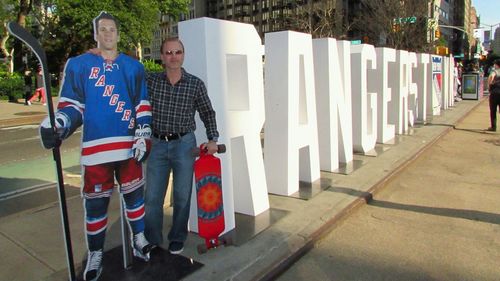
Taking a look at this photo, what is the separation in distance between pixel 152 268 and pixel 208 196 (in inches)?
28.7

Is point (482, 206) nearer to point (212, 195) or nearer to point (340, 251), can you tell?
point (340, 251)

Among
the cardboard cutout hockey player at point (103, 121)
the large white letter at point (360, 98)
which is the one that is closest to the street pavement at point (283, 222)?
the large white letter at point (360, 98)

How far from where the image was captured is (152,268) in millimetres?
3533

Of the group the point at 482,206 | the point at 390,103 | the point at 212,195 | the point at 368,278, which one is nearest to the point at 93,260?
the point at 212,195

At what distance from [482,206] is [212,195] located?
3637 millimetres

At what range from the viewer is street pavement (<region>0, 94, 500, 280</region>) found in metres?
3.63

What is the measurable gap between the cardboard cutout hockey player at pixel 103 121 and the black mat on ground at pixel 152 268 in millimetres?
180

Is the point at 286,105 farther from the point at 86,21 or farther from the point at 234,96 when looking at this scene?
the point at 86,21

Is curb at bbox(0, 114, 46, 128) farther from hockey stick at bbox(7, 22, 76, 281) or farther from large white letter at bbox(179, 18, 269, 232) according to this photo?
hockey stick at bbox(7, 22, 76, 281)

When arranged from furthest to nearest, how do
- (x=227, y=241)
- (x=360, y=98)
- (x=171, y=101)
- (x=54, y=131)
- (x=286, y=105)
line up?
(x=360, y=98), (x=286, y=105), (x=227, y=241), (x=171, y=101), (x=54, y=131)

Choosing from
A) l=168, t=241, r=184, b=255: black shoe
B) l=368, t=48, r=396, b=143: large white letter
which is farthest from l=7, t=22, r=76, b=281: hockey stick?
l=368, t=48, r=396, b=143: large white letter

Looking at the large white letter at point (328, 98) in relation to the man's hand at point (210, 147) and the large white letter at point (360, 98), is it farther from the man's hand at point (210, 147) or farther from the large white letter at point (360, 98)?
the man's hand at point (210, 147)

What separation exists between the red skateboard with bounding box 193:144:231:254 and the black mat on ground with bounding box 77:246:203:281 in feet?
0.86

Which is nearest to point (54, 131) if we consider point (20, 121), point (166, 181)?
point (166, 181)
